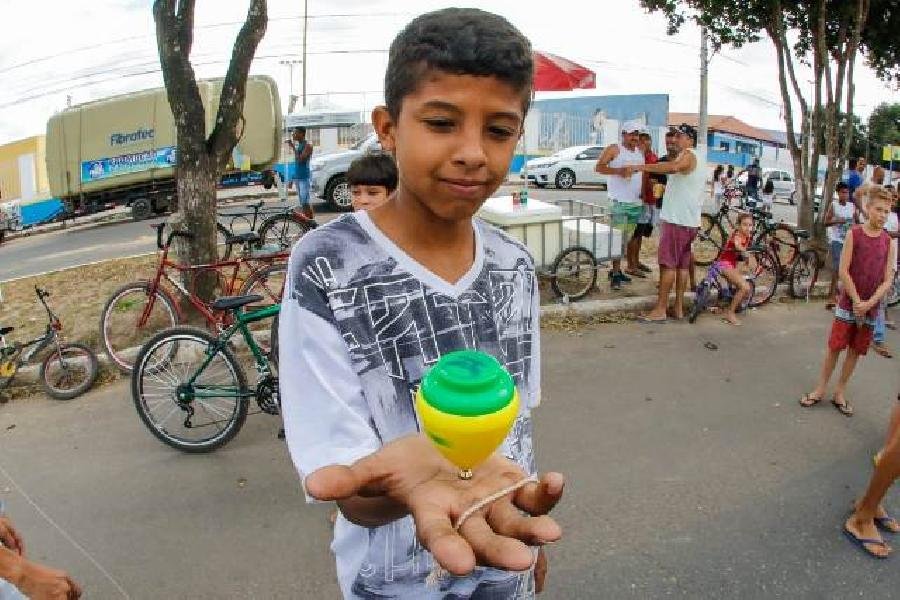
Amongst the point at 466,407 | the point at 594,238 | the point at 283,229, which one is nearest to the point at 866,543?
the point at 466,407

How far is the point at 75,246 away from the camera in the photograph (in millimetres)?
11922

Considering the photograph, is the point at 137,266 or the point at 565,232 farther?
the point at 137,266

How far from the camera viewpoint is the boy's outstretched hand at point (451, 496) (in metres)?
0.82

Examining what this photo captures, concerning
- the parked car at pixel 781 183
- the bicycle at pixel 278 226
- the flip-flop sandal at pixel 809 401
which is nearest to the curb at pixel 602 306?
the flip-flop sandal at pixel 809 401

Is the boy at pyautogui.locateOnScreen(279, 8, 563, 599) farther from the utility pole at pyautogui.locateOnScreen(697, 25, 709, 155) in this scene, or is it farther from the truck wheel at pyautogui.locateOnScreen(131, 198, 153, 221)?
the utility pole at pyautogui.locateOnScreen(697, 25, 709, 155)

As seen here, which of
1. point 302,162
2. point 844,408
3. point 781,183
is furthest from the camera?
point 781,183

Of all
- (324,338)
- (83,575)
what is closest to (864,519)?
(324,338)

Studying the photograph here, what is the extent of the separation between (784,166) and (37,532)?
159 ft

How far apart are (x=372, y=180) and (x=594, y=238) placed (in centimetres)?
417

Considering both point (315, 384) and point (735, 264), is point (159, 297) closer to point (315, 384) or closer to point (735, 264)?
point (315, 384)

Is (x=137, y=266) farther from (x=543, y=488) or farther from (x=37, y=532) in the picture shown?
(x=543, y=488)

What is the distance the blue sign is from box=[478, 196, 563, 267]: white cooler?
10.6m

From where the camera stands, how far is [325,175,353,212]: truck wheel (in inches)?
477

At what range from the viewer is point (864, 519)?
3.08 meters
